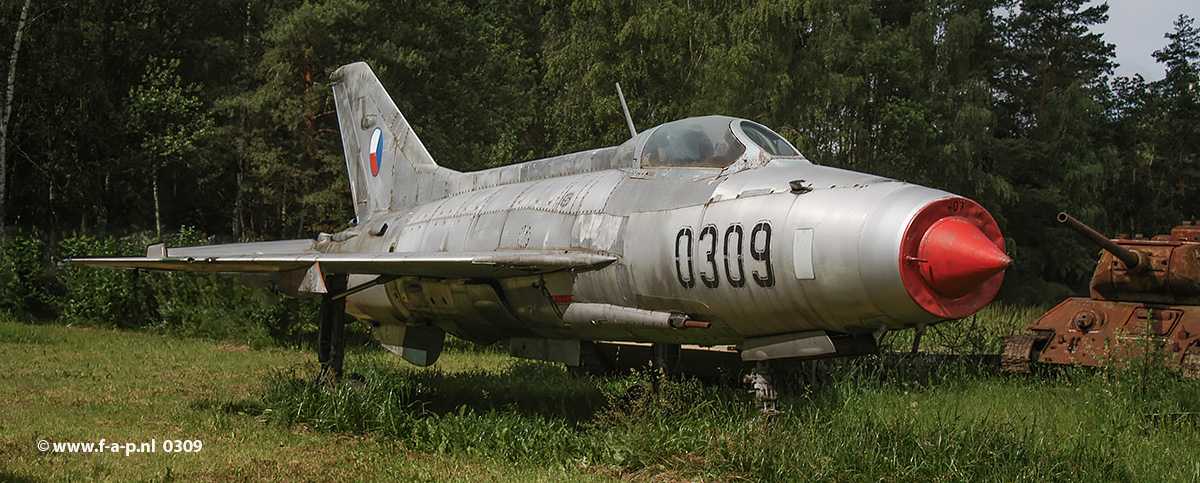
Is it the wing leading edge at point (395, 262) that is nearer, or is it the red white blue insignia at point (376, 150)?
the wing leading edge at point (395, 262)

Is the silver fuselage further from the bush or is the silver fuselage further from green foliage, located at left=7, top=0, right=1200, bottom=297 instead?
the bush

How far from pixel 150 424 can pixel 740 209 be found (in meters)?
5.41

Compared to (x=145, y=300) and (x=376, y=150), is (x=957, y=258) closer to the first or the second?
(x=376, y=150)

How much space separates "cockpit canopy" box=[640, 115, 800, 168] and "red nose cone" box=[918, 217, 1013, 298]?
1.62m

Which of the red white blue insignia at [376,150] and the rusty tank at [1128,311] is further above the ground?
the red white blue insignia at [376,150]

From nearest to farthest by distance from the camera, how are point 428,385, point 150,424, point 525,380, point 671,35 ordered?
point 150,424, point 428,385, point 525,380, point 671,35

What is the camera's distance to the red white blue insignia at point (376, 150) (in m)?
10.5

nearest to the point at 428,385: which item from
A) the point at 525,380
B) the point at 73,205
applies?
the point at 525,380

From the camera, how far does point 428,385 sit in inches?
373

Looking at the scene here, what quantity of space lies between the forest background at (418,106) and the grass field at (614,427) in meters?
6.97

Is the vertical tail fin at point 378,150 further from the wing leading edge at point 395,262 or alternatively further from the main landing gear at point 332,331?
the wing leading edge at point 395,262

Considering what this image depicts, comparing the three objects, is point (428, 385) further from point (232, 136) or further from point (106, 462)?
point (232, 136)

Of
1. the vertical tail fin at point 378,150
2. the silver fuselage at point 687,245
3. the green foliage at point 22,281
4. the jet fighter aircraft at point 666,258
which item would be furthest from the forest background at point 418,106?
the silver fuselage at point 687,245

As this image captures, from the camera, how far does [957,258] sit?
179 inches
